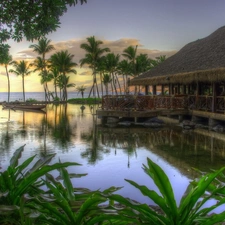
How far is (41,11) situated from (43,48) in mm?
43367

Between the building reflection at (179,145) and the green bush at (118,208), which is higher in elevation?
the green bush at (118,208)

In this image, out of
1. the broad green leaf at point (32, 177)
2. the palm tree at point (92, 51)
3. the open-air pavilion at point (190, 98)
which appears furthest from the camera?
the palm tree at point (92, 51)

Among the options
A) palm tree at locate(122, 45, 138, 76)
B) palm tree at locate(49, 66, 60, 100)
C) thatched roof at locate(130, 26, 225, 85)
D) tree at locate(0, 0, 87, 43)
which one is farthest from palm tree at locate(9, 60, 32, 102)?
tree at locate(0, 0, 87, 43)

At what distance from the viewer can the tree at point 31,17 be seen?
16.0 feet

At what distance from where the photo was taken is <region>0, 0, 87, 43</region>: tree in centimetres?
488

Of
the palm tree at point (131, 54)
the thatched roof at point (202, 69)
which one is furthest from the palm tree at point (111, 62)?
the thatched roof at point (202, 69)

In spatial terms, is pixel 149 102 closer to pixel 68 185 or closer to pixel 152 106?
pixel 152 106

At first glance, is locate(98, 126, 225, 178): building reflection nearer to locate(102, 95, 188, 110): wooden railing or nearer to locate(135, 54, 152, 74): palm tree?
locate(102, 95, 188, 110): wooden railing

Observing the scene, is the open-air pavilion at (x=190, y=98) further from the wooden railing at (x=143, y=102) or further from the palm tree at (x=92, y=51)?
the palm tree at (x=92, y=51)

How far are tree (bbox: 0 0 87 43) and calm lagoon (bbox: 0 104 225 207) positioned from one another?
122 inches

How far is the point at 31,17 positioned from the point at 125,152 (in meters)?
6.15

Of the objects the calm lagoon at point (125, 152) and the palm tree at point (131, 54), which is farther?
the palm tree at point (131, 54)

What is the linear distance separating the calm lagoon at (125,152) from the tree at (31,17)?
3.10 meters

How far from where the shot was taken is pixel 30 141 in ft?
41.5
